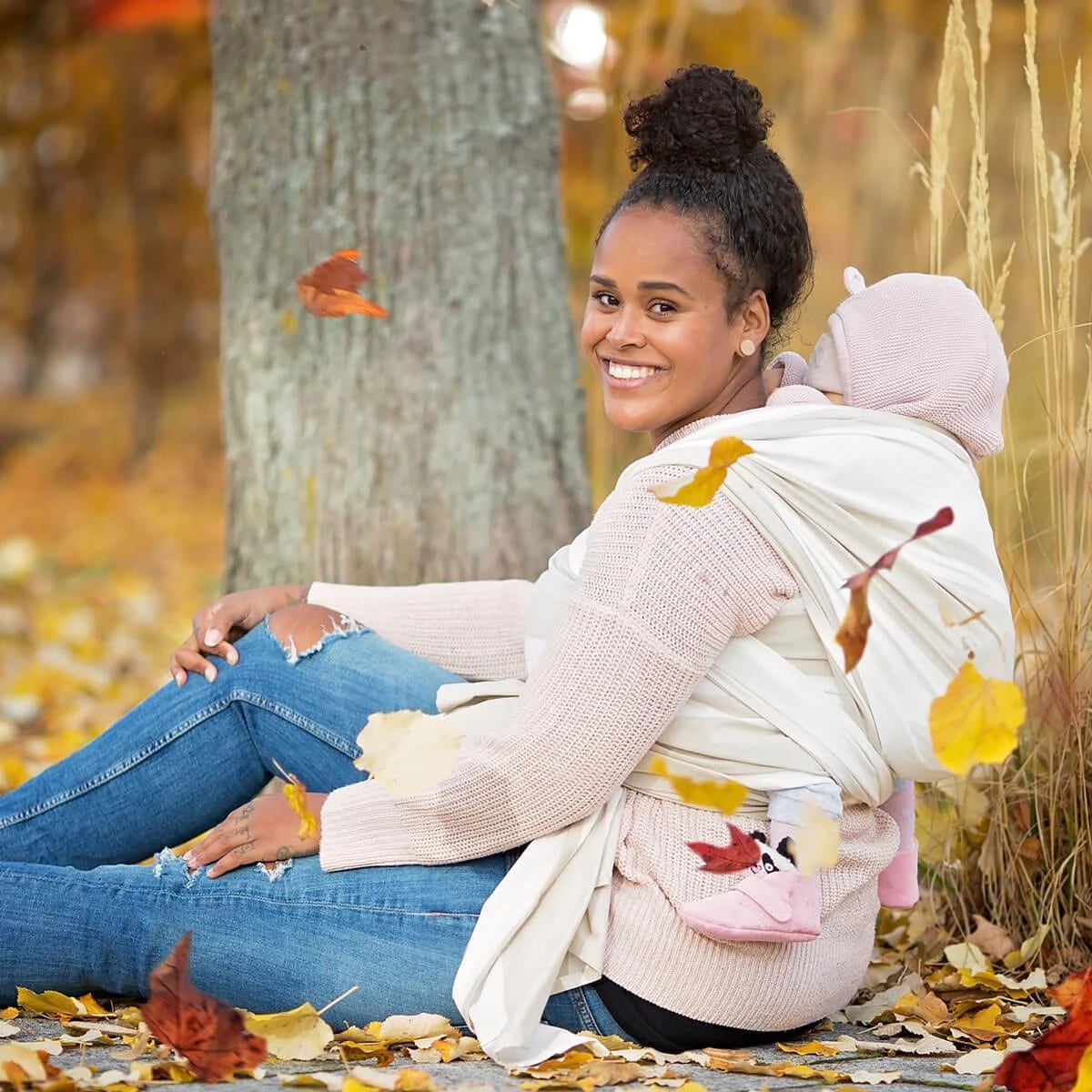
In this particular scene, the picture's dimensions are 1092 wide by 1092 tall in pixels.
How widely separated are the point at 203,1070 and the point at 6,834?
66 centimetres

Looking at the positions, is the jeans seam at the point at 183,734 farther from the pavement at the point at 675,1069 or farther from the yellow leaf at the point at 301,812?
the pavement at the point at 675,1069

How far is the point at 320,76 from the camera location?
2.66 meters

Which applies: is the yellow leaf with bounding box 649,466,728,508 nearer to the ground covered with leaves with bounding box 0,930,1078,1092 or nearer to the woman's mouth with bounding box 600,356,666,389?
the woman's mouth with bounding box 600,356,666,389

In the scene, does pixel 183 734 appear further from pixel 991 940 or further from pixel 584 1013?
pixel 991 940

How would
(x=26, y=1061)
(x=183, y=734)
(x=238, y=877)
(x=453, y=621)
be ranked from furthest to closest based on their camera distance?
(x=453, y=621)
(x=183, y=734)
(x=238, y=877)
(x=26, y=1061)

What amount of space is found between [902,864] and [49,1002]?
108 cm

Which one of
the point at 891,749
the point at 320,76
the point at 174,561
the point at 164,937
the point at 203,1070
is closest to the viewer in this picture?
the point at 203,1070

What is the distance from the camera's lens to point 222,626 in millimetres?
2100

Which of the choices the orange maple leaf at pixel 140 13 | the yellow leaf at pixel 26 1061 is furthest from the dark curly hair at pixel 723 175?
the orange maple leaf at pixel 140 13

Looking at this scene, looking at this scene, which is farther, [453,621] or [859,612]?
[453,621]

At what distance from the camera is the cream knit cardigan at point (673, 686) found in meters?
1.58

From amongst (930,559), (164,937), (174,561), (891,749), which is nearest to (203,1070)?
(164,937)

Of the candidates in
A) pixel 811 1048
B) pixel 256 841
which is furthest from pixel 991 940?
pixel 256 841

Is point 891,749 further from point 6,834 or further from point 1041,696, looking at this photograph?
point 6,834
